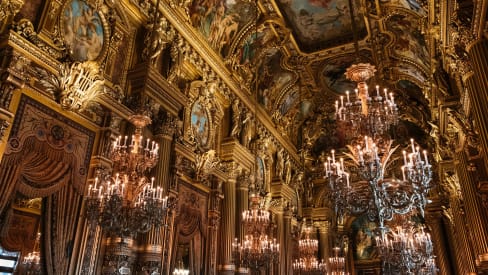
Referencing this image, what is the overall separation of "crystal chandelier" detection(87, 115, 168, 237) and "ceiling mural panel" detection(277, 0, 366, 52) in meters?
8.94

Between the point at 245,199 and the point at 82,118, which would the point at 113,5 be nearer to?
the point at 82,118

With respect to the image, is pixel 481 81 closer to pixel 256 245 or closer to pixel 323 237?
pixel 256 245

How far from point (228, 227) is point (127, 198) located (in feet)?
18.1

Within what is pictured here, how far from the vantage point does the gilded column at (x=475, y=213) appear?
8493mm

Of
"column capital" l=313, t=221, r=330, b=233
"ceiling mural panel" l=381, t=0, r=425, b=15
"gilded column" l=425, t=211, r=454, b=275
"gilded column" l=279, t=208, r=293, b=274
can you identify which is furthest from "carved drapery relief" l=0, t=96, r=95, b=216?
"gilded column" l=425, t=211, r=454, b=275

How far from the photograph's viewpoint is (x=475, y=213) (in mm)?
9086

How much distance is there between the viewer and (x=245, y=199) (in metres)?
12.2

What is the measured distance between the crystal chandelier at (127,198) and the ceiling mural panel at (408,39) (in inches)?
409

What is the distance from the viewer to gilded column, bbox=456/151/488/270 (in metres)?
8.49

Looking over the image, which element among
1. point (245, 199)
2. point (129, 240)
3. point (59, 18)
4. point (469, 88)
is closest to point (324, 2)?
point (245, 199)

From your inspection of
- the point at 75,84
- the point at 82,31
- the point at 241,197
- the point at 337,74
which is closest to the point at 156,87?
the point at 82,31

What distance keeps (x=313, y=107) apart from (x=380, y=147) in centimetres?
1220

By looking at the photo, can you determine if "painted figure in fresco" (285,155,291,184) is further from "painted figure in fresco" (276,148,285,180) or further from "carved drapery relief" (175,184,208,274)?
"carved drapery relief" (175,184,208,274)

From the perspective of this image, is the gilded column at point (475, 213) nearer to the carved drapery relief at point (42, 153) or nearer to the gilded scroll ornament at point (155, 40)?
the gilded scroll ornament at point (155, 40)
